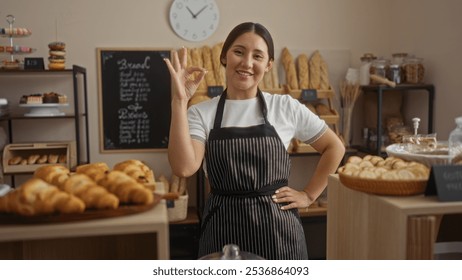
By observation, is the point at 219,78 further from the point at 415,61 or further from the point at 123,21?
the point at 415,61

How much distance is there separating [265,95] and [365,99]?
6.02 ft

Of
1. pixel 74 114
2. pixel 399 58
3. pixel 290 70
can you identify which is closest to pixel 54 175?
pixel 74 114

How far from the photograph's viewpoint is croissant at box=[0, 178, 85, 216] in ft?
2.52

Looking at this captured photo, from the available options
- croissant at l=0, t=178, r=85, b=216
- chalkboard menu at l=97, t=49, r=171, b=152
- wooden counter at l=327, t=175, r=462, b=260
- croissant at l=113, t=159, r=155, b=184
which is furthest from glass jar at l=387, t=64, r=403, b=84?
croissant at l=0, t=178, r=85, b=216

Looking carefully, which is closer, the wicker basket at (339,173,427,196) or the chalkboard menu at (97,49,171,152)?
the wicker basket at (339,173,427,196)

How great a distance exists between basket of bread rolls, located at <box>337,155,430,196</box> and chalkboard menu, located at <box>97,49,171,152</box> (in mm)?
2162

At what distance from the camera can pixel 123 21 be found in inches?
117

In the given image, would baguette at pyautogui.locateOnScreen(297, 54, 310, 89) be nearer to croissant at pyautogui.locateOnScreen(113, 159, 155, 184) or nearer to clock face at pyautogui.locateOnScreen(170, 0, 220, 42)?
clock face at pyautogui.locateOnScreen(170, 0, 220, 42)

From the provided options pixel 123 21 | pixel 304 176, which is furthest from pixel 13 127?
pixel 304 176

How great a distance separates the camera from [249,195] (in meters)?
1.42

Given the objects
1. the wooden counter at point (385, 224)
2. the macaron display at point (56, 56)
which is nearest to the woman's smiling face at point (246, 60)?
the wooden counter at point (385, 224)

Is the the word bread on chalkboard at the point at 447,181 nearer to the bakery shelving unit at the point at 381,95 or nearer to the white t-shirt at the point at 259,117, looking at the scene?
the white t-shirt at the point at 259,117

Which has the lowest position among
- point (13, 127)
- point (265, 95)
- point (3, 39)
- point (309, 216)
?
point (309, 216)

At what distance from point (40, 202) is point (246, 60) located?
80cm
